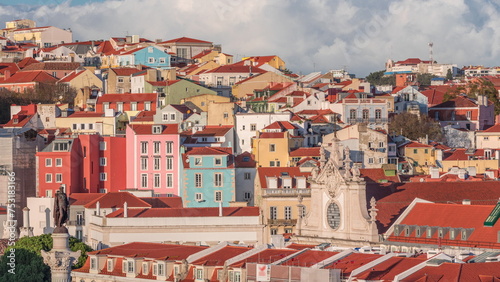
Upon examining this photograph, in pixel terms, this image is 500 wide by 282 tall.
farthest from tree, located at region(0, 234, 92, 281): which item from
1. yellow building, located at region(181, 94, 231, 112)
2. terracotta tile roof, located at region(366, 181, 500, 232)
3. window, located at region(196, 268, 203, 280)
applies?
yellow building, located at region(181, 94, 231, 112)

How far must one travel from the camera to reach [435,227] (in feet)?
233

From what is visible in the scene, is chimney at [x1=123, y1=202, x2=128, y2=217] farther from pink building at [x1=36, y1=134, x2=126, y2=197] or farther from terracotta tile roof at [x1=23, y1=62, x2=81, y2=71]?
terracotta tile roof at [x1=23, y1=62, x2=81, y2=71]

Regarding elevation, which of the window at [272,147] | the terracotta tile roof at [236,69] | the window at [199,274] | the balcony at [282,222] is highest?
the terracotta tile roof at [236,69]

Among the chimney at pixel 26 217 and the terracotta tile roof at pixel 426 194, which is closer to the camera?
the terracotta tile roof at pixel 426 194

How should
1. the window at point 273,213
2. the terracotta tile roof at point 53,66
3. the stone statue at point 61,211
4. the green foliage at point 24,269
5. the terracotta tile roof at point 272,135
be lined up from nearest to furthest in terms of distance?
1. the stone statue at point 61,211
2. the green foliage at point 24,269
3. the window at point 273,213
4. the terracotta tile roof at point 272,135
5. the terracotta tile roof at point 53,66

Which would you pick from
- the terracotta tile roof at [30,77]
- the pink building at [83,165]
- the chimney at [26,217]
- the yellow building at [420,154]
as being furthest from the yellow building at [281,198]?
the terracotta tile roof at [30,77]

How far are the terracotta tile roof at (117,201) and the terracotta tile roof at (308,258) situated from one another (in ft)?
77.0

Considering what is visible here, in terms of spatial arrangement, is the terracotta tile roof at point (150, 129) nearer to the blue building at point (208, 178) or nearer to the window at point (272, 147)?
the blue building at point (208, 178)

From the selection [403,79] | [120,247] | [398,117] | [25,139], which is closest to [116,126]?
[25,139]

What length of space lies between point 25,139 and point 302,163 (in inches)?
697

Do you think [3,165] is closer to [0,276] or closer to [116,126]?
[116,126]

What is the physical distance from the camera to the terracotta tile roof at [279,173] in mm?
87312

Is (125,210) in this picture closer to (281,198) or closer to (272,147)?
(281,198)

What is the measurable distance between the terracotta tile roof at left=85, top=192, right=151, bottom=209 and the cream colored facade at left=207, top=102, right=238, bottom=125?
18.5 meters
